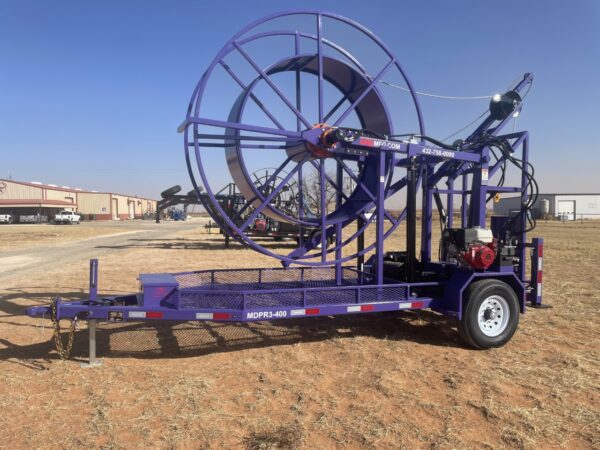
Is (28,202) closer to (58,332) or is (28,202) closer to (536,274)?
(58,332)

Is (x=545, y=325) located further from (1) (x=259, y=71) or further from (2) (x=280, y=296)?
(1) (x=259, y=71)

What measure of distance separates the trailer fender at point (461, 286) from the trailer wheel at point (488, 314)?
0.26 ft

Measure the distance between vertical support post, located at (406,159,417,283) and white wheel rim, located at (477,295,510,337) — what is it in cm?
100

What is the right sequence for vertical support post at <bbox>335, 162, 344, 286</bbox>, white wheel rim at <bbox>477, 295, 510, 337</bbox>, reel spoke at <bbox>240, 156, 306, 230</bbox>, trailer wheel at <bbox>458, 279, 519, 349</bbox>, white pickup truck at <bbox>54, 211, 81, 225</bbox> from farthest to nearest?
white pickup truck at <bbox>54, 211, 81, 225</bbox>, vertical support post at <bbox>335, 162, 344, 286</bbox>, reel spoke at <bbox>240, 156, 306, 230</bbox>, white wheel rim at <bbox>477, 295, 510, 337</bbox>, trailer wheel at <bbox>458, 279, 519, 349</bbox>

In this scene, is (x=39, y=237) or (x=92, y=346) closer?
(x=92, y=346)

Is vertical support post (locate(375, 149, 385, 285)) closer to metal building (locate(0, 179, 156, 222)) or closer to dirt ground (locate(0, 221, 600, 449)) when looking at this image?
dirt ground (locate(0, 221, 600, 449))

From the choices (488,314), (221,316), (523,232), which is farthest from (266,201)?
(523,232)

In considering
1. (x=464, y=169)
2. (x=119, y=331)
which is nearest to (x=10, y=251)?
(x=119, y=331)

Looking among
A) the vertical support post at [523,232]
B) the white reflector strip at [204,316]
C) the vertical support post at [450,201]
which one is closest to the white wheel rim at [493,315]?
the vertical support post at [523,232]

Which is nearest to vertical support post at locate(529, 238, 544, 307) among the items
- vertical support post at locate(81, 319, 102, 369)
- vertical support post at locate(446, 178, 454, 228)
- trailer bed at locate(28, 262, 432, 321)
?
vertical support post at locate(446, 178, 454, 228)

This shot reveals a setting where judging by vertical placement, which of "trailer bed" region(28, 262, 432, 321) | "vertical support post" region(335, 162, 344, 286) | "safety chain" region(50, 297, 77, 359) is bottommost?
"safety chain" region(50, 297, 77, 359)

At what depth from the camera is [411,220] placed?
21.5 feet

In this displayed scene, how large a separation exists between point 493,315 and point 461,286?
0.63m

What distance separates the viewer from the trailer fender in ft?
19.8
